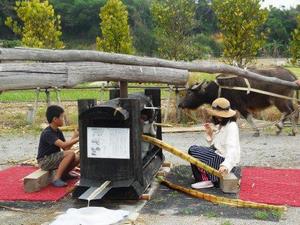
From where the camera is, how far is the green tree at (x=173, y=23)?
20.1m

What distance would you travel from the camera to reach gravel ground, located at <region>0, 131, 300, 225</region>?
17.8 feet

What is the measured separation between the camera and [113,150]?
6.12 meters

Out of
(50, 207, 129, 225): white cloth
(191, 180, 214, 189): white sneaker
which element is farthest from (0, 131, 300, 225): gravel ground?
(191, 180, 214, 189): white sneaker

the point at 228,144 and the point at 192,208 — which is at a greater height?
the point at 228,144

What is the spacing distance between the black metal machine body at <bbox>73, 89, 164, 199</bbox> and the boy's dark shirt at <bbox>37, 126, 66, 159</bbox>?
2.47ft

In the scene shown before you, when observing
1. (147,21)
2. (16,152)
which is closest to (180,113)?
(16,152)

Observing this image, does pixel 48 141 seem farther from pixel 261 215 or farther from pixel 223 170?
pixel 261 215

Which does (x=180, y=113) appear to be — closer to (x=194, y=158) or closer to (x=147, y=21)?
(x=194, y=158)

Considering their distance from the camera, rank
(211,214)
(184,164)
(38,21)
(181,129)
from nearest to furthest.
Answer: (211,214) → (184,164) → (181,129) → (38,21)

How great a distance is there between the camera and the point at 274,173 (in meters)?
7.67

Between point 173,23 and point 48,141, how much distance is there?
47.5 feet

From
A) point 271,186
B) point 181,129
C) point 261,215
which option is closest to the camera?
point 261,215

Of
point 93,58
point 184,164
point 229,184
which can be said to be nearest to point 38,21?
point 184,164

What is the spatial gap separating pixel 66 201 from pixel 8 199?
73cm
